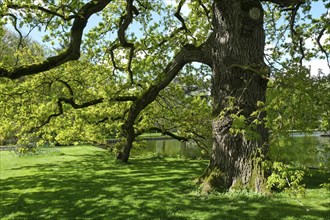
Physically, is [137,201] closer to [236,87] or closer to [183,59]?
[236,87]

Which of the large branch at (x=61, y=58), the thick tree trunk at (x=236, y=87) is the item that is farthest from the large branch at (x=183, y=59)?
the large branch at (x=61, y=58)

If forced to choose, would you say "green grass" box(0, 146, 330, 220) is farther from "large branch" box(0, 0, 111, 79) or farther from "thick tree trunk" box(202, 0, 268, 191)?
"large branch" box(0, 0, 111, 79)

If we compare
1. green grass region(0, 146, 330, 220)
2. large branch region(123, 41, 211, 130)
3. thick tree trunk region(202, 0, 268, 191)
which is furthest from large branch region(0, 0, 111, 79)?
thick tree trunk region(202, 0, 268, 191)

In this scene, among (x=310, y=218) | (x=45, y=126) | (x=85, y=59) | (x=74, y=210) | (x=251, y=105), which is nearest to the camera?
(x=310, y=218)

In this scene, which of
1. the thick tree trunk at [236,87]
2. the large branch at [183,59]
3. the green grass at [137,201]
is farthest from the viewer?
the large branch at [183,59]

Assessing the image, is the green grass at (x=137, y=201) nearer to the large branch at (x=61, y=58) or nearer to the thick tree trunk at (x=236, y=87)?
the thick tree trunk at (x=236, y=87)

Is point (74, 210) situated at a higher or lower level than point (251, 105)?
lower

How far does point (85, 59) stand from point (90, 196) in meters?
9.44

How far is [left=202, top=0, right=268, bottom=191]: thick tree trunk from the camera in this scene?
31.2 ft

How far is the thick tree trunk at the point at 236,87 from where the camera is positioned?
9500 millimetres

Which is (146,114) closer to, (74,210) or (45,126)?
(45,126)

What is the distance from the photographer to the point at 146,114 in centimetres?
2006

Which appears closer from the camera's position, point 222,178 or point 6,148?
point 222,178

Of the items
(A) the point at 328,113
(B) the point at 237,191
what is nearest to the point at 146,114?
(B) the point at 237,191
